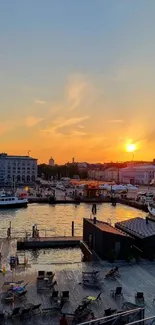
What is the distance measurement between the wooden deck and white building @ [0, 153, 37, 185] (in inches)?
6177

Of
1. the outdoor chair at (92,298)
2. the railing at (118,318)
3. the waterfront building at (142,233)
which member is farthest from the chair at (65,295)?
the waterfront building at (142,233)

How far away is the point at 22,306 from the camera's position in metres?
13.4

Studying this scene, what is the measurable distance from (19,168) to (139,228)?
155280 millimetres

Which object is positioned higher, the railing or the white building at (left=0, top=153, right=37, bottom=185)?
the white building at (left=0, top=153, right=37, bottom=185)

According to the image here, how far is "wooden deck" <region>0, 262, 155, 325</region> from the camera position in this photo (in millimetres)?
13609

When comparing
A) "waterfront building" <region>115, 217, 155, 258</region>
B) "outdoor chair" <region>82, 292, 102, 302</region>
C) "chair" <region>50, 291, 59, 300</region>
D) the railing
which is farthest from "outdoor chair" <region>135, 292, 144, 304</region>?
"waterfront building" <region>115, 217, 155, 258</region>

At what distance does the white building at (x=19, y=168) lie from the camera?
174875 mm

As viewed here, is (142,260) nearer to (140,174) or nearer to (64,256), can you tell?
(64,256)

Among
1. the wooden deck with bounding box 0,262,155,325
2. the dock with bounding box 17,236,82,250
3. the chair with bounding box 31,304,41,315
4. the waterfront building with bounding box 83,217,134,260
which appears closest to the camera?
the chair with bounding box 31,304,41,315

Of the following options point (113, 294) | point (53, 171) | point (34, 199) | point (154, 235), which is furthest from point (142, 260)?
point (53, 171)

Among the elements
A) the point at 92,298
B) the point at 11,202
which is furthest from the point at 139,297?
the point at 11,202

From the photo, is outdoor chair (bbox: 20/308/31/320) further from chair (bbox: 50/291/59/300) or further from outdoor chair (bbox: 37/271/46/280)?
outdoor chair (bbox: 37/271/46/280)

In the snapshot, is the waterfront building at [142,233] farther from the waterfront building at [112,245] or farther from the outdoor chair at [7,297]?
the outdoor chair at [7,297]

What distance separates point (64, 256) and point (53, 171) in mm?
169509
